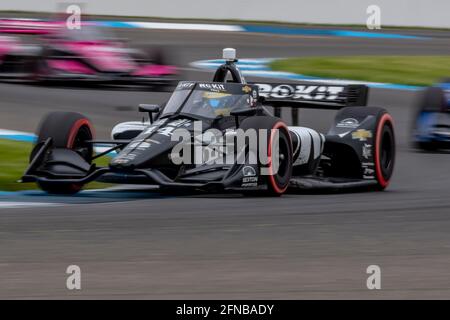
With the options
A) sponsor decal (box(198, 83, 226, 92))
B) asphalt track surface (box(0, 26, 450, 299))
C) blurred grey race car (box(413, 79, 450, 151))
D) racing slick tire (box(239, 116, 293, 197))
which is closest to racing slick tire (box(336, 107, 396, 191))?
asphalt track surface (box(0, 26, 450, 299))

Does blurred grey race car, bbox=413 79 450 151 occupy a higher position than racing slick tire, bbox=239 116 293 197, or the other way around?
blurred grey race car, bbox=413 79 450 151

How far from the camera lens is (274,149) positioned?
916 cm

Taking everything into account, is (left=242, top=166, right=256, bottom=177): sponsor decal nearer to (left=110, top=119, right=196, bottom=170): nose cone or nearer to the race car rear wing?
(left=110, top=119, right=196, bottom=170): nose cone

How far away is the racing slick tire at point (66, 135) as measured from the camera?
945cm

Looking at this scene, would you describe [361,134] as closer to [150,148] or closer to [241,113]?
[241,113]

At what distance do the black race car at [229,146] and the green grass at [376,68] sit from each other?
8.62 m

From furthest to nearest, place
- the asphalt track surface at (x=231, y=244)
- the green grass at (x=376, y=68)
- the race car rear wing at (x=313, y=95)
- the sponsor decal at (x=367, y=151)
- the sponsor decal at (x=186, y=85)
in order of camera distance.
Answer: the green grass at (x=376, y=68)
the race car rear wing at (x=313, y=95)
the sponsor decal at (x=367, y=151)
the sponsor decal at (x=186, y=85)
the asphalt track surface at (x=231, y=244)

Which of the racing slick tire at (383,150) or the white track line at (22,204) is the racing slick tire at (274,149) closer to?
the racing slick tire at (383,150)

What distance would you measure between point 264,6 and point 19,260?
21.0 m

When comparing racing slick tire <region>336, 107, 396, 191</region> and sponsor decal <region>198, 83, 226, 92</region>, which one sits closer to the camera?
sponsor decal <region>198, 83, 226, 92</region>

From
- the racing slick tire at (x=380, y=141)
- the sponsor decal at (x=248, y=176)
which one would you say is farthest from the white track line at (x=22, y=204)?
the racing slick tire at (x=380, y=141)

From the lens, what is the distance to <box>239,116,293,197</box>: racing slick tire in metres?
9.11

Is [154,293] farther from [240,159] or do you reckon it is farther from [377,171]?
[377,171]
